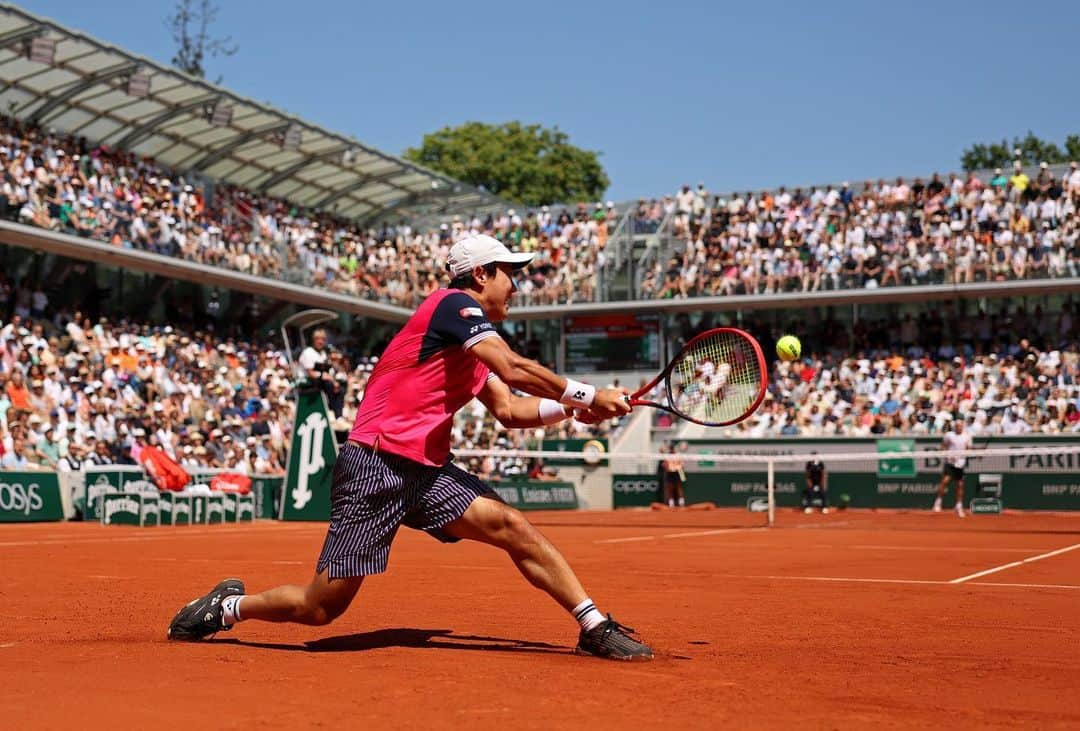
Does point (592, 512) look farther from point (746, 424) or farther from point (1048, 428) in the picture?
point (1048, 428)

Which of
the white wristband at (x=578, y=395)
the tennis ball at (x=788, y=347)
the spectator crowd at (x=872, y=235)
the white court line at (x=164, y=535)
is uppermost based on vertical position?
the spectator crowd at (x=872, y=235)

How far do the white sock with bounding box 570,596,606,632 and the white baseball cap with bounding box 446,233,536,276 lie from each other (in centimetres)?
163

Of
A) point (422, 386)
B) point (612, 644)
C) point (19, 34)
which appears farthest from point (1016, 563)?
point (19, 34)

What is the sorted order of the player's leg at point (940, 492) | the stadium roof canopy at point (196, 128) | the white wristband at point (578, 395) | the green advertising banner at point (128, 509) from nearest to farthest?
the white wristband at point (578, 395) < the green advertising banner at point (128, 509) < the player's leg at point (940, 492) < the stadium roof canopy at point (196, 128)

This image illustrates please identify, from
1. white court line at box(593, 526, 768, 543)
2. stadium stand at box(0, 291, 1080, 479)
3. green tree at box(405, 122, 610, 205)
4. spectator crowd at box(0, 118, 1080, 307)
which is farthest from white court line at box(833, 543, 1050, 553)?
green tree at box(405, 122, 610, 205)

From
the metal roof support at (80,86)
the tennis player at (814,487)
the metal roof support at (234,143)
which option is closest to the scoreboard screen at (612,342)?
the tennis player at (814,487)

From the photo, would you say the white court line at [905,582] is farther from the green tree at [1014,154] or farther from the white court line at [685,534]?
the green tree at [1014,154]

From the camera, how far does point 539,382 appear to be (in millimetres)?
5793

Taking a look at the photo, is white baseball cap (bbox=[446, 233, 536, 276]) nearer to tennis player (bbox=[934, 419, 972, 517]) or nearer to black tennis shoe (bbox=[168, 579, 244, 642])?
black tennis shoe (bbox=[168, 579, 244, 642])

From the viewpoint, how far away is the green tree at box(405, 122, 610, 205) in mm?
66812

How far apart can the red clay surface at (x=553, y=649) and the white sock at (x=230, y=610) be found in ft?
0.46

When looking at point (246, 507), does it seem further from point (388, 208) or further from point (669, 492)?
point (388, 208)

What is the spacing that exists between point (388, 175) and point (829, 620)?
3555 cm

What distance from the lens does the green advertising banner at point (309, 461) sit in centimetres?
2114
